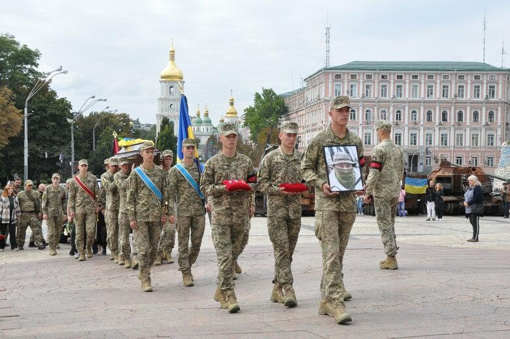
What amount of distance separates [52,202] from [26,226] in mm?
1827

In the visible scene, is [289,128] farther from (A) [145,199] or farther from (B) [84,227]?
→ (B) [84,227]

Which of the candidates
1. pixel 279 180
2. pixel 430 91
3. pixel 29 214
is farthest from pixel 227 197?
pixel 430 91

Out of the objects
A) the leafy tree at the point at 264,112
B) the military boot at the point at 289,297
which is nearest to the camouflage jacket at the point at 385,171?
the military boot at the point at 289,297

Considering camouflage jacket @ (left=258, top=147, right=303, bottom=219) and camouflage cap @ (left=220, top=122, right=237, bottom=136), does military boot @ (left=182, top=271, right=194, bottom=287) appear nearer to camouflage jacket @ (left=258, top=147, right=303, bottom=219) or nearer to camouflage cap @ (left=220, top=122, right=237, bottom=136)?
camouflage jacket @ (left=258, top=147, right=303, bottom=219)

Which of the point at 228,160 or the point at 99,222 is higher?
the point at 228,160

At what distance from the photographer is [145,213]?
34.6 feet

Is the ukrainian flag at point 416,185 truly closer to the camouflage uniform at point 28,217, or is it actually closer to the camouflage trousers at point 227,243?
the camouflage uniform at point 28,217

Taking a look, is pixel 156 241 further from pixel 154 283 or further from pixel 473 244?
pixel 473 244

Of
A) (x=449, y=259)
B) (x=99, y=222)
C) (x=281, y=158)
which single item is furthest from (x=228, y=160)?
(x=99, y=222)

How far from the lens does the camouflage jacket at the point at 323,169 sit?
781 centimetres

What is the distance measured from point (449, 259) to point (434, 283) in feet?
9.94

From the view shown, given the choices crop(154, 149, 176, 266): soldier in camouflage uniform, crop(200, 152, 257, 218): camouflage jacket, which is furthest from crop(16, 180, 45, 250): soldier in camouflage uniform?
crop(200, 152, 257, 218): camouflage jacket

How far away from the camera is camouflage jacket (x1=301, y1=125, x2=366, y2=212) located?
7.81 metres

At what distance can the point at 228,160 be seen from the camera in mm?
8969
